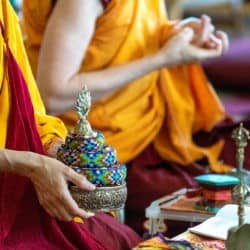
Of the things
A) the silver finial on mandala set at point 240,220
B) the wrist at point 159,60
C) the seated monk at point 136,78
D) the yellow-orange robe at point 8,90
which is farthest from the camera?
the wrist at point 159,60

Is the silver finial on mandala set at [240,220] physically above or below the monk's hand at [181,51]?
below

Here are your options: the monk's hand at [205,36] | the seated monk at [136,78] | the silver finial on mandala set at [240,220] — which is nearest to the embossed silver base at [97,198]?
the silver finial on mandala set at [240,220]

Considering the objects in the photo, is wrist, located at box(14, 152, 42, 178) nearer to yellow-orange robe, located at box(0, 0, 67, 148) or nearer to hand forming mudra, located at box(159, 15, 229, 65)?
yellow-orange robe, located at box(0, 0, 67, 148)

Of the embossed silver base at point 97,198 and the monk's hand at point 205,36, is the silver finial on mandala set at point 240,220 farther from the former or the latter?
the monk's hand at point 205,36

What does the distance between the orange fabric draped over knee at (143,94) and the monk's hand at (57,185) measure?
2.45 ft

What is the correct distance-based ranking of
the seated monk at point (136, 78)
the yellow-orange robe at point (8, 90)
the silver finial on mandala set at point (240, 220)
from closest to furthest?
1. the silver finial on mandala set at point (240, 220)
2. the yellow-orange robe at point (8, 90)
3. the seated monk at point (136, 78)

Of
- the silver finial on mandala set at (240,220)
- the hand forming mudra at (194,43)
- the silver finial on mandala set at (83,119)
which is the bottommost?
the silver finial on mandala set at (240,220)

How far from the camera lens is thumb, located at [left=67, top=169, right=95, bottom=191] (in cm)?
127

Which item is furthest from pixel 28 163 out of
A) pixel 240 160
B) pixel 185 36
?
pixel 185 36

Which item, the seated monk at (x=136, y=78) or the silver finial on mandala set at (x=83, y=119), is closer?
the silver finial on mandala set at (x=83, y=119)

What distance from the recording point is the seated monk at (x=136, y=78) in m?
1.91

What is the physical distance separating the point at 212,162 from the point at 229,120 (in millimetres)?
181

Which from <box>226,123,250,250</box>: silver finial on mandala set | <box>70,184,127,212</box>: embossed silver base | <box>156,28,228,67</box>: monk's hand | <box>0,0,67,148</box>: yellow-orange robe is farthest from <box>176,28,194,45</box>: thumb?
<box>70,184,127,212</box>: embossed silver base

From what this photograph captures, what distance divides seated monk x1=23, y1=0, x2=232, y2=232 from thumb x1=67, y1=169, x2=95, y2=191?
653 millimetres
